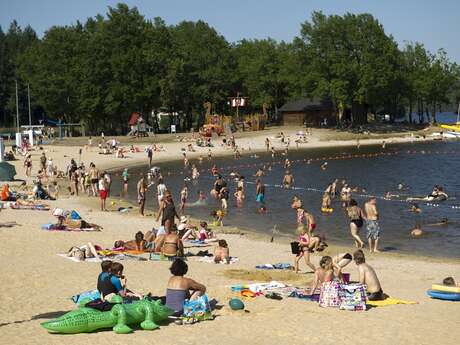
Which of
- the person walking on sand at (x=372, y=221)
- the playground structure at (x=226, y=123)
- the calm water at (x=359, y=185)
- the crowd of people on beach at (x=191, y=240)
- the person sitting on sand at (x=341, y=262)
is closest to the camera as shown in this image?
the crowd of people on beach at (x=191, y=240)

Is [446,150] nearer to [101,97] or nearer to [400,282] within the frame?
[101,97]

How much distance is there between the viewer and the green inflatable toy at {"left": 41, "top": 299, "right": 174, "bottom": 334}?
415 inches

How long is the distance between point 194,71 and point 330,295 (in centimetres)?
6916

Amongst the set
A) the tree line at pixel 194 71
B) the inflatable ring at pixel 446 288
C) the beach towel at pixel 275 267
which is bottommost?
the beach towel at pixel 275 267

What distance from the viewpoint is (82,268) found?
51.2 feet

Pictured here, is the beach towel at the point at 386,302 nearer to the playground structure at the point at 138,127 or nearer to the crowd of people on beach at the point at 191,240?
the crowd of people on beach at the point at 191,240

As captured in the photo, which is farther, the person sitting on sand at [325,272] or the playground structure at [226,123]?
the playground structure at [226,123]

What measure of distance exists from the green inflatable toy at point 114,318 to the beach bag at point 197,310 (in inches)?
14.7

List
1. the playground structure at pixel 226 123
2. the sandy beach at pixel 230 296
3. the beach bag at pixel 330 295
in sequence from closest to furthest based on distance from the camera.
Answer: the sandy beach at pixel 230 296, the beach bag at pixel 330 295, the playground structure at pixel 226 123

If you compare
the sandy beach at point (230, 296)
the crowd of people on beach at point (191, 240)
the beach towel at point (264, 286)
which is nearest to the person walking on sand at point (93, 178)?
the crowd of people on beach at point (191, 240)

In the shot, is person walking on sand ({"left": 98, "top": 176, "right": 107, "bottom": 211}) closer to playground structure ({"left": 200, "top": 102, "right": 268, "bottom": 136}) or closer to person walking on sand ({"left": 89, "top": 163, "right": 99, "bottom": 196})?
person walking on sand ({"left": 89, "top": 163, "right": 99, "bottom": 196})

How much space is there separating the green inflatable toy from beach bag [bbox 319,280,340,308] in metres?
3.12

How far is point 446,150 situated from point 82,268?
197 ft

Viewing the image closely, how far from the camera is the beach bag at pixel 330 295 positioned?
1281 centimetres
